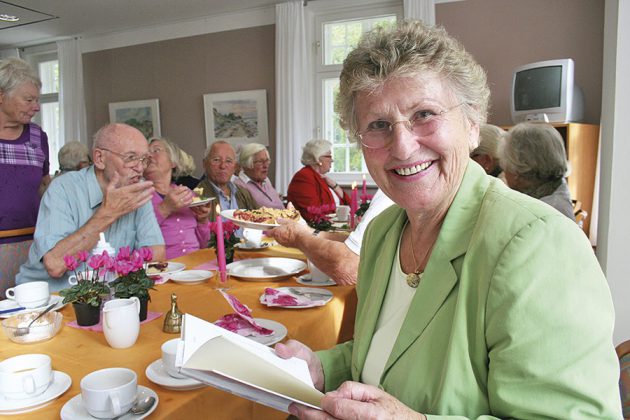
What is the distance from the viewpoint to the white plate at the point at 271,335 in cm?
124

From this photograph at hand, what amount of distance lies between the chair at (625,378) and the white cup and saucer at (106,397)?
3.97 feet

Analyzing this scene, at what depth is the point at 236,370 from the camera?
2.41ft

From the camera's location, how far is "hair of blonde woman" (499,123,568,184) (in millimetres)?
2395

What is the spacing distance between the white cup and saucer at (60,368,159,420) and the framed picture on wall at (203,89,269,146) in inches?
221

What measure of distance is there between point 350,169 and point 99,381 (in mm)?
5315

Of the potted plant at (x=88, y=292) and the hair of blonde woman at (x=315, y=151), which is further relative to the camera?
the hair of blonde woman at (x=315, y=151)

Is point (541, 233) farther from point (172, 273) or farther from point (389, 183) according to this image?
point (172, 273)

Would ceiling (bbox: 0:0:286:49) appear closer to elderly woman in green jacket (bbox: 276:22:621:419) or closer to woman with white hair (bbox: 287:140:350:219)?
woman with white hair (bbox: 287:140:350:219)

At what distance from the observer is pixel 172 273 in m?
1.99

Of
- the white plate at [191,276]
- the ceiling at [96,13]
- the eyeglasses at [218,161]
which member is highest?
the ceiling at [96,13]

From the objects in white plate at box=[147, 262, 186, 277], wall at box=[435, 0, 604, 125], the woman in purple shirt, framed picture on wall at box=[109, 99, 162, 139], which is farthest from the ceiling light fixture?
white plate at box=[147, 262, 186, 277]

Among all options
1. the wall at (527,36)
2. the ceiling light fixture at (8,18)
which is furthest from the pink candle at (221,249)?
the ceiling light fixture at (8,18)

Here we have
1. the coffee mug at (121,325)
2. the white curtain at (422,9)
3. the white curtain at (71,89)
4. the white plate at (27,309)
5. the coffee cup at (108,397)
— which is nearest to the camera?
the coffee cup at (108,397)

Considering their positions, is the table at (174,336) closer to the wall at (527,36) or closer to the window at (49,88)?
the wall at (527,36)
